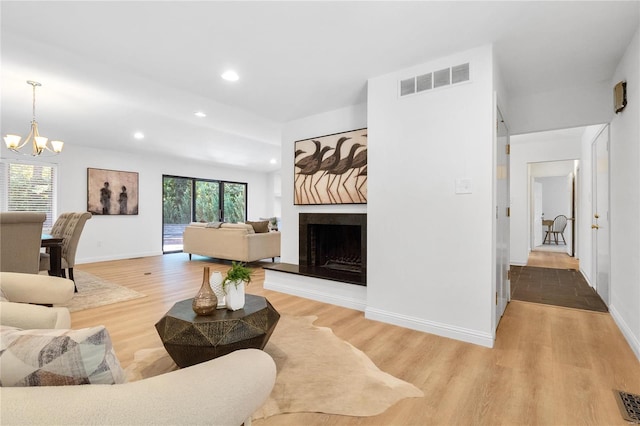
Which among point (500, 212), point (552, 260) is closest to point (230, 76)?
point (500, 212)

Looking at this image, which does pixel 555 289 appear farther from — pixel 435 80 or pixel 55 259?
pixel 55 259

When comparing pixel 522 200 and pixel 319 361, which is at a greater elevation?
pixel 522 200

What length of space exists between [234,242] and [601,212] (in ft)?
18.1

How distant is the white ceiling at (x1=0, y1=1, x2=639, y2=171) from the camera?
2.14 metres

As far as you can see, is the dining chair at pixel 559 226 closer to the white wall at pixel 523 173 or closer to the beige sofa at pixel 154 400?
the white wall at pixel 523 173

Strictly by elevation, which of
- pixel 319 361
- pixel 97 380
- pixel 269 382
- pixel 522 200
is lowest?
pixel 319 361

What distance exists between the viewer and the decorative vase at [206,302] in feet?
6.36

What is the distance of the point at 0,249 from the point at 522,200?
819 cm

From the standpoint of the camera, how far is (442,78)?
2.74 metres

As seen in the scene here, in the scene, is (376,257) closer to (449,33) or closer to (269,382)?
(449,33)

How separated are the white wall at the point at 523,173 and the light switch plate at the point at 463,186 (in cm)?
448

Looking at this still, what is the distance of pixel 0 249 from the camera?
286 cm

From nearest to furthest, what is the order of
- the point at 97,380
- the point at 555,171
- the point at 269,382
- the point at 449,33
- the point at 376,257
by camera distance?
the point at 97,380 → the point at 269,382 → the point at 449,33 → the point at 376,257 → the point at 555,171

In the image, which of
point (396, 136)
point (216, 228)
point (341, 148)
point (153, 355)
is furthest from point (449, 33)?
point (216, 228)
